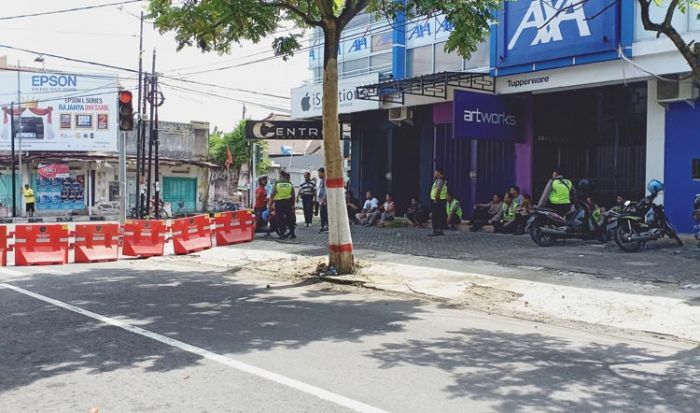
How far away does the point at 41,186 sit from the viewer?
34.6 metres

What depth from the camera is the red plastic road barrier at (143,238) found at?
14.0 meters

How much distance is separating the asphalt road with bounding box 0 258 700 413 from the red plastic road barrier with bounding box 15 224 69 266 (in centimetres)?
418

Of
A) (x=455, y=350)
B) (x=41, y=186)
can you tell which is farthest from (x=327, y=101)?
(x=41, y=186)

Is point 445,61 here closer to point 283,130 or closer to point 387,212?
point 387,212

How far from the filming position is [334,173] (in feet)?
34.8

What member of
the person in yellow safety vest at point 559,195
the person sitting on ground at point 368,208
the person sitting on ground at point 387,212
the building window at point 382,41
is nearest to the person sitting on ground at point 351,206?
the person sitting on ground at point 368,208

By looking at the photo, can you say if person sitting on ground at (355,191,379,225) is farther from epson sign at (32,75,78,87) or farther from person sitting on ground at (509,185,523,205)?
epson sign at (32,75,78,87)

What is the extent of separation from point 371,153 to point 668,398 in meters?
18.4

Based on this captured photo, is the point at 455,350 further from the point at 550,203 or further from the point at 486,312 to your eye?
the point at 550,203

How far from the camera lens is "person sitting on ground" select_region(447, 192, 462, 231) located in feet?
58.6

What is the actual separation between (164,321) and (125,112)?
332 inches

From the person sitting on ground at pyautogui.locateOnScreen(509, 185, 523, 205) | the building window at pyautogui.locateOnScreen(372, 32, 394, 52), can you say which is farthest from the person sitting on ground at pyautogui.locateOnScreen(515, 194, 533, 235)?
the building window at pyautogui.locateOnScreen(372, 32, 394, 52)

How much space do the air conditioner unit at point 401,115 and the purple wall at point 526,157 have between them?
12.5 feet

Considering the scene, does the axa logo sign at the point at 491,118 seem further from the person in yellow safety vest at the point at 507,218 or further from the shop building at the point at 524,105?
the person in yellow safety vest at the point at 507,218
